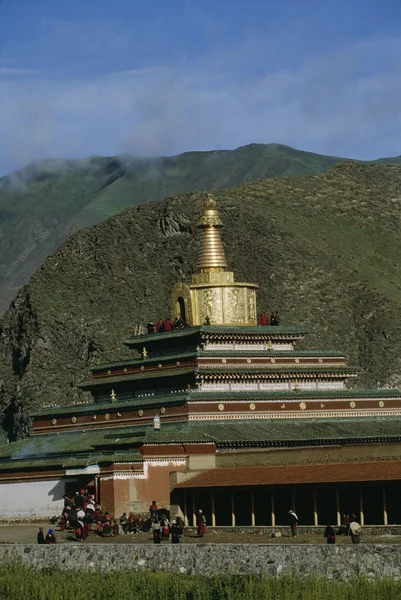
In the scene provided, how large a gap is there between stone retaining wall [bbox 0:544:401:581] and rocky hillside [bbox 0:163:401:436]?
263ft

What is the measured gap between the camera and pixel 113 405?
9475 cm

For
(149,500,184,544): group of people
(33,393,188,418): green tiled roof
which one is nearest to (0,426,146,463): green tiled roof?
(33,393,188,418): green tiled roof

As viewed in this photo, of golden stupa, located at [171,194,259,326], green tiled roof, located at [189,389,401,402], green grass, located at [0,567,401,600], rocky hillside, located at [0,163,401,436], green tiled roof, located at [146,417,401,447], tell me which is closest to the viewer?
green grass, located at [0,567,401,600]

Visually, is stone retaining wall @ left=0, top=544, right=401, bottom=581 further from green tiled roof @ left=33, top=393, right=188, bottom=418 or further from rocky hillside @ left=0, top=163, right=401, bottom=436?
rocky hillside @ left=0, top=163, right=401, bottom=436

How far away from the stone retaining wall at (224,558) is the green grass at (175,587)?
774 millimetres

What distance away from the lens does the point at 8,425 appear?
6004 inches

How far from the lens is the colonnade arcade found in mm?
73000

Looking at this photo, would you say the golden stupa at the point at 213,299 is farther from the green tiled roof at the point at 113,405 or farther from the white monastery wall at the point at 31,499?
the white monastery wall at the point at 31,499

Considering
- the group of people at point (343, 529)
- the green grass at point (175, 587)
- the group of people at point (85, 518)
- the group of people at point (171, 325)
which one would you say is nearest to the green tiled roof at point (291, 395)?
the group of people at point (171, 325)

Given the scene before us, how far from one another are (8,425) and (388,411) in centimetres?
6043

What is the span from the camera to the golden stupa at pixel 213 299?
322 ft

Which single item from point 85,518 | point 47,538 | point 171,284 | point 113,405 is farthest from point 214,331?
point 171,284

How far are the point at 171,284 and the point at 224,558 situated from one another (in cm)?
10655

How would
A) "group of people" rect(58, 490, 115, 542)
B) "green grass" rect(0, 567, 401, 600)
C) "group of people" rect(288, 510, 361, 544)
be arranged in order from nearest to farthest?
"green grass" rect(0, 567, 401, 600), "group of people" rect(288, 510, 361, 544), "group of people" rect(58, 490, 115, 542)
